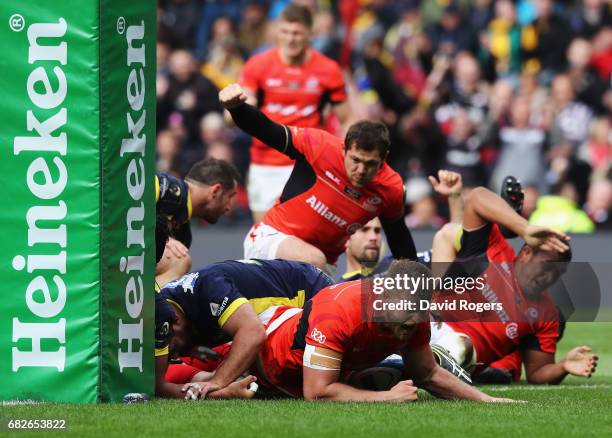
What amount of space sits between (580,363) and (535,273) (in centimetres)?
75

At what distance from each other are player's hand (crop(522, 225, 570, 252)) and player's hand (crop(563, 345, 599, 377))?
1.64 meters

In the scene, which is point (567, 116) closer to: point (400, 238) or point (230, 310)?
point (400, 238)

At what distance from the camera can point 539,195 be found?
17.3 metres

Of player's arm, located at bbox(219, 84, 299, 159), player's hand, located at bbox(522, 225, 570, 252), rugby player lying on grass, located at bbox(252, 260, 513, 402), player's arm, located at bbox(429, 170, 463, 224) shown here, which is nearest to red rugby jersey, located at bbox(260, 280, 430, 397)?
rugby player lying on grass, located at bbox(252, 260, 513, 402)

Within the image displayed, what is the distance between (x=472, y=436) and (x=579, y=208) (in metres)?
11.3

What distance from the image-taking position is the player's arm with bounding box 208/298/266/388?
7891 mm

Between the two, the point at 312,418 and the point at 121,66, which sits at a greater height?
the point at 121,66

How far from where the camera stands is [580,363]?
9.39 m

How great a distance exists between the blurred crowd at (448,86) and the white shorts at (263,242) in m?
5.76

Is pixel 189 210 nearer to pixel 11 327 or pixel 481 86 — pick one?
pixel 11 327

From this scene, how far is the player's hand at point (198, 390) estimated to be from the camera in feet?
25.7

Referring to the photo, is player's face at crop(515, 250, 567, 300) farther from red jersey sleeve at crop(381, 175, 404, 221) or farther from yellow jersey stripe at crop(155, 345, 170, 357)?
yellow jersey stripe at crop(155, 345, 170, 357)

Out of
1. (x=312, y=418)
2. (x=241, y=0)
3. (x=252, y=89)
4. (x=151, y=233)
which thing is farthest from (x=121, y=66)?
(x=241, y=0)

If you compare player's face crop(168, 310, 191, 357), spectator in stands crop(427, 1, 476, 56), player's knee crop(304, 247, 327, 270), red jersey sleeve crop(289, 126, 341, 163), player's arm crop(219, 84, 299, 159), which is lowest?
player's face crop(168, 310, 191, 357)
